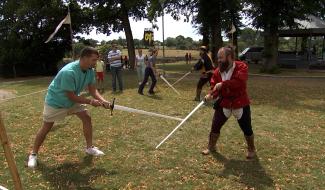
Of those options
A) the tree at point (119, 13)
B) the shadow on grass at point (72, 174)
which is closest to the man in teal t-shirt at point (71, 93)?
the shadow on grass at point (72, 174)

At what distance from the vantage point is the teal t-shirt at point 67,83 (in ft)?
18.3

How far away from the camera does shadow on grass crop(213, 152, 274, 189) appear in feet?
17.7

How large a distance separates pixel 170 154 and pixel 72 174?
1.67 meters

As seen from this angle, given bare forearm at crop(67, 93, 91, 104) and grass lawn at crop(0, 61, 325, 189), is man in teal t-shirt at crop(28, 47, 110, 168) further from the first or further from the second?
grass lawn at crop(0, 61, 325, 189)

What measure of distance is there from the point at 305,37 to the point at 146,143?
29762mm

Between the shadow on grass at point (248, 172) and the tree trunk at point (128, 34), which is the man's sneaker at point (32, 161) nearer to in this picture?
the shadow on grass at point (248, 172)

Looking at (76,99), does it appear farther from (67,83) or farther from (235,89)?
(235,89)

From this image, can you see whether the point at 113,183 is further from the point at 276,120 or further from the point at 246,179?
the point at 276,120

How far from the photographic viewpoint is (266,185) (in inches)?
210

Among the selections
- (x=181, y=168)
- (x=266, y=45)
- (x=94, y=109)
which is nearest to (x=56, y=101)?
(x=181, y=168)

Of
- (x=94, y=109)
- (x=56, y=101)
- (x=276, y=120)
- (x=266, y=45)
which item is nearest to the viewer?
(x=56, y=101)

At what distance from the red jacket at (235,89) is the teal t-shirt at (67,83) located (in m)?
1.87

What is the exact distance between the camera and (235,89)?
5.91 m

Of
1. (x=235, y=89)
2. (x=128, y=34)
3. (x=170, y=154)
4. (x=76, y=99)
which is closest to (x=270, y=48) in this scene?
(x=128, y=34)
